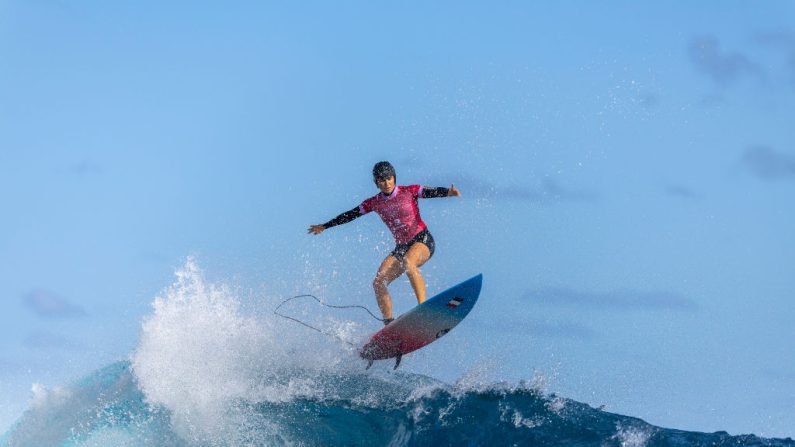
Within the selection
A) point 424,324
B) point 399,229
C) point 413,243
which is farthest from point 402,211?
point 424,324

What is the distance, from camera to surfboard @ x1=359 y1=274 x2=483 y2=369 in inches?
357

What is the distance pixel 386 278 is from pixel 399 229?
0.67 m

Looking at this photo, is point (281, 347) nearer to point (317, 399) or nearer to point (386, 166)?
point (317, 399)

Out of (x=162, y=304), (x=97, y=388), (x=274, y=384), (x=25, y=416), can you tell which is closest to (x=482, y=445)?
(x=274, y=384)

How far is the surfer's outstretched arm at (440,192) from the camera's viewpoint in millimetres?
9203

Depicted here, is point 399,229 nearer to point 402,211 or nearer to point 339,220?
point 402,211

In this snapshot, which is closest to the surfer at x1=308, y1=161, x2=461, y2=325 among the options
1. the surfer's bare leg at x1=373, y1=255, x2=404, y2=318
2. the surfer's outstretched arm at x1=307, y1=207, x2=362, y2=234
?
the surfer's bare leg at x1=373, y1=255, x2=404, y2=318

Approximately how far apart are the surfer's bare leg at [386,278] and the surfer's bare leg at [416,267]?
16cm

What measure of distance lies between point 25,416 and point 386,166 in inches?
278

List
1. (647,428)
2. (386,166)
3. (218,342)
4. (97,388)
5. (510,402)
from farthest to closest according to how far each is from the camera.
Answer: (97,388)
(218,342)
(386,166)
(510,402)
(647,428)

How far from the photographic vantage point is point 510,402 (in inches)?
333

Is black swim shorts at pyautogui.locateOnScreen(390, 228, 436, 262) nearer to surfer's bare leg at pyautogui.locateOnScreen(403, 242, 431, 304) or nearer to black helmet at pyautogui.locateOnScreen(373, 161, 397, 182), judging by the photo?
surfer's bare leg at pyautogui.locateOnScreen(403, 242, 431, 304)

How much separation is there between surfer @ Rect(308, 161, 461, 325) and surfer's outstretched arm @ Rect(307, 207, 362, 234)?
0.78ft

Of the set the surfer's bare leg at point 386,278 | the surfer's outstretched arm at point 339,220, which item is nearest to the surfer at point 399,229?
the surfer's bare leg at point 386,278
